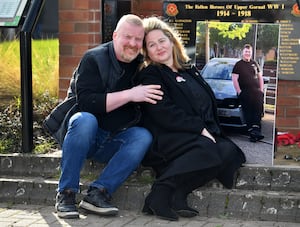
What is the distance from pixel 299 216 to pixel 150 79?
1409mm

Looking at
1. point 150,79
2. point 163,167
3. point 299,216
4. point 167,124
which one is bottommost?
point 299,216

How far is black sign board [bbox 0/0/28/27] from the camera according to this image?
485cm

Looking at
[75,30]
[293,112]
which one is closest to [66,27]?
[75,30]

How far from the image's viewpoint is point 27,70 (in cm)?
476

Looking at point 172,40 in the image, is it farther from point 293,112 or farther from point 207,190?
point 293,112

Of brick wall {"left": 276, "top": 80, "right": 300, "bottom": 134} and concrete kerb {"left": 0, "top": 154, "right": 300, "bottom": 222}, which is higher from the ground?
brick wall {"left": 276, "top": 80, "right": 300, "bottom": 134}

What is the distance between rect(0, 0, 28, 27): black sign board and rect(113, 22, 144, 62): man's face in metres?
0.99

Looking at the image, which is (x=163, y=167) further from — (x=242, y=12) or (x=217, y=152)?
(x=242, y=12)

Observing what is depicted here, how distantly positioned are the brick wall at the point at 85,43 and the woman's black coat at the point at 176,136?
44.5 inches

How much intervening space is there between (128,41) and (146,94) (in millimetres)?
394

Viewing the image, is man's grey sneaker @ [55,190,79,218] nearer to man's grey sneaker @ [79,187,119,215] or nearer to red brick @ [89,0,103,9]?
man's grey sneaker @ [79,187,119,215]

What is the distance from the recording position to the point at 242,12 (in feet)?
16.4

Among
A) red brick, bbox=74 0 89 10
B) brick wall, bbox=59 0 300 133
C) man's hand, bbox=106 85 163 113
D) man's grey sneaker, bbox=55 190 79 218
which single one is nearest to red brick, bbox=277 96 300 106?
brick wall, bbox=59 0 300 133

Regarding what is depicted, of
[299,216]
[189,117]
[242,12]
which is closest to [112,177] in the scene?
[189,117]
